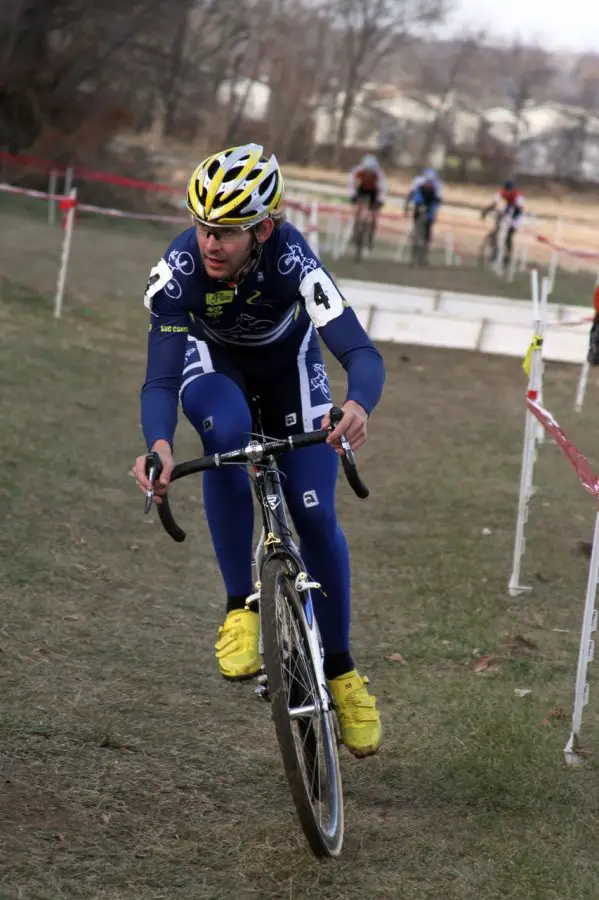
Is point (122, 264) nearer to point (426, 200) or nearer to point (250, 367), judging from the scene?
point (426, 200)

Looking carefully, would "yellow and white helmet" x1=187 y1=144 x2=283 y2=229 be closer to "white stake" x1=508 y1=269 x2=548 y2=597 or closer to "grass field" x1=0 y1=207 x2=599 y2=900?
"grass field" x1=0 y1=207 x2=599 y2=900

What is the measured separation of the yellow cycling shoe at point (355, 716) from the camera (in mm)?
4293

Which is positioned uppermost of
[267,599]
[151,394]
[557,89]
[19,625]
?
[557,89]

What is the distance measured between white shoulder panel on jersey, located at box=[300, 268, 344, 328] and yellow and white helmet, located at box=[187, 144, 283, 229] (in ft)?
0.89

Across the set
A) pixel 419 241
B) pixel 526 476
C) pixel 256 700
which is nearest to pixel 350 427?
pixel 256 700

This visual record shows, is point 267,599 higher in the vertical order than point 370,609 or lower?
higher

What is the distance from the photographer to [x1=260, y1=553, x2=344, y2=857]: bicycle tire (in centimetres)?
358

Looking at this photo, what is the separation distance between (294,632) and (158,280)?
1.27m

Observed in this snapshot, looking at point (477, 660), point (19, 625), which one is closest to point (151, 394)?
point (19, 625)

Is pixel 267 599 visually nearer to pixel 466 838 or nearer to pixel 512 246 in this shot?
pixel 466 838

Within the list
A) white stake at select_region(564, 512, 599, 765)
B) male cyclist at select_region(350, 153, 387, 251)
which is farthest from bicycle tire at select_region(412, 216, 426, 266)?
white stake at select_region(564, 512, 599, 765)

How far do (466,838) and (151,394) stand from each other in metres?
1.82

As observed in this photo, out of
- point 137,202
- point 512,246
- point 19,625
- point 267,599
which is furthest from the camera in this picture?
point 137,202

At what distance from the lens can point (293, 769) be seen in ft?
11.4
